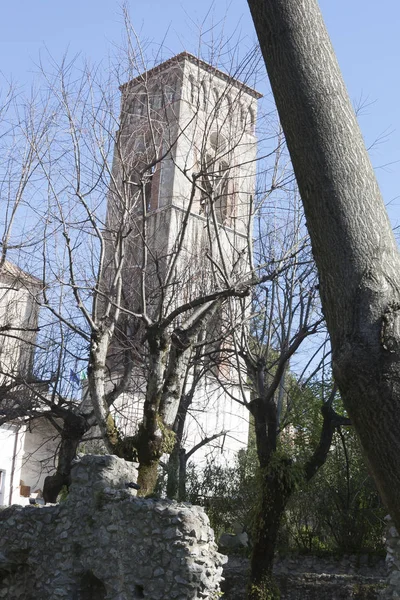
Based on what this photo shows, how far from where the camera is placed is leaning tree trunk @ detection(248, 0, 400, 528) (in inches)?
89.6

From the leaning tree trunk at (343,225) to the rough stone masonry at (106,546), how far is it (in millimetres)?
5840

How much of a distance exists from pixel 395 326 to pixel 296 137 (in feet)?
2.51

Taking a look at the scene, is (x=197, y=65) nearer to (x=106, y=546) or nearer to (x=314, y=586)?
(x=106, y=546)

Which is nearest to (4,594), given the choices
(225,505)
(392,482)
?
(392,482)

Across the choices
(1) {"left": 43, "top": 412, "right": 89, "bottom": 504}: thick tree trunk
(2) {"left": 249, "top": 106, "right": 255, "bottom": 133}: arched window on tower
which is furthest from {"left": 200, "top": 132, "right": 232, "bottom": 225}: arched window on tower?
(1) {"left": 43, "top": 412, "right": 89, "bottom": 504}: thick tree trunk

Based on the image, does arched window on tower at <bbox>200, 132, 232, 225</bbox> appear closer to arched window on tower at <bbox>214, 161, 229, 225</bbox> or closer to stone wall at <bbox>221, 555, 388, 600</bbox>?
arched window on tower at <bbox>214, 161, 229, 225</bbox>

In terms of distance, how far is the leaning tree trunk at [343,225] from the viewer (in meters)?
2.28

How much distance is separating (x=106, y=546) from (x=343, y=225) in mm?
6833

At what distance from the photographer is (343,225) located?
247cm

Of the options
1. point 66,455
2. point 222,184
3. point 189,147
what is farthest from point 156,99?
point 66,455

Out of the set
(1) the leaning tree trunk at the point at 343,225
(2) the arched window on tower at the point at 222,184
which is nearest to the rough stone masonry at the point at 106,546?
(2) the arched window on tower at the point at 222,184

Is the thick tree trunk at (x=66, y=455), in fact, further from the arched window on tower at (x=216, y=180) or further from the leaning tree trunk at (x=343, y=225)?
the leaning tree trunk at (x=343, y=225)

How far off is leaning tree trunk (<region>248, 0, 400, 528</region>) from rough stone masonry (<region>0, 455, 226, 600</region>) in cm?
584

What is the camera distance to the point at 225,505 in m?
20.1
